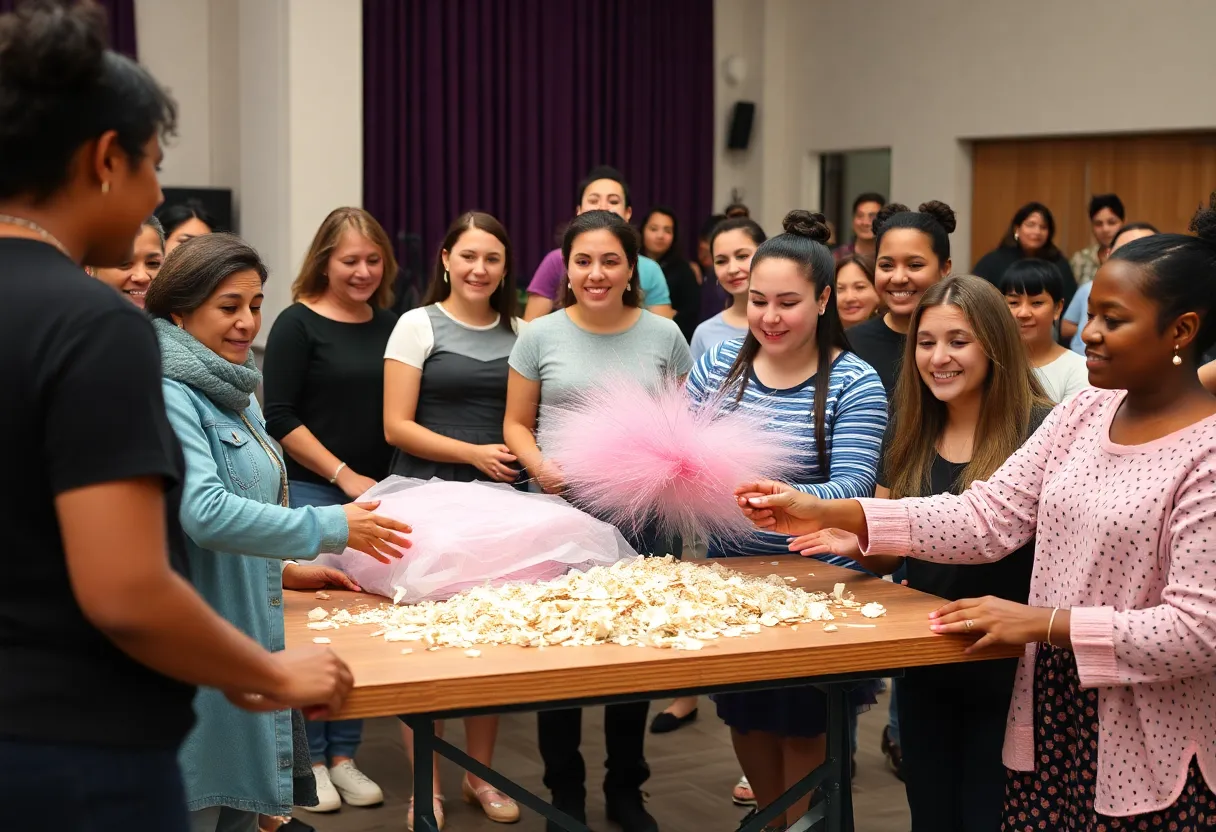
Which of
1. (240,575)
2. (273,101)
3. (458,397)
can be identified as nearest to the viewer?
(240,575)

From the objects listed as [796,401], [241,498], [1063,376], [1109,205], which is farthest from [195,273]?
[1109,205]

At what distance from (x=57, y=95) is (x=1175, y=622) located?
1629 mm

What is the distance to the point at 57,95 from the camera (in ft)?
4.14

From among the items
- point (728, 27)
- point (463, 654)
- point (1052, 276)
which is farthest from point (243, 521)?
point (728, 27)

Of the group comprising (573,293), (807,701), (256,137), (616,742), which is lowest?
(616,742)

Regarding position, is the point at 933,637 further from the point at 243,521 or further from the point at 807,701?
the point at 243,521

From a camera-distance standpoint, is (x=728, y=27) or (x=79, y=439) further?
(x=728, y=27)

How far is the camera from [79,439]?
122 centimetres

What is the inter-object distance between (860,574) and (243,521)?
1.27 meters

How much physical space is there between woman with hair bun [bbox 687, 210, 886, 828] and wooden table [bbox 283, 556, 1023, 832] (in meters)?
0.35

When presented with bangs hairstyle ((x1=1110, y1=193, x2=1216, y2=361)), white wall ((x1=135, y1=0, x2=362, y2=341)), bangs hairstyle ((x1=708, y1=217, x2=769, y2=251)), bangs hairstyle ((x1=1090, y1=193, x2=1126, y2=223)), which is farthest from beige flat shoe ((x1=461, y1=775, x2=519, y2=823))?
bangs hairstyle ((x1=1090, y1=193, x2=1126, y2=223))

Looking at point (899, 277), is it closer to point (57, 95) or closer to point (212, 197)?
point (57, 95)

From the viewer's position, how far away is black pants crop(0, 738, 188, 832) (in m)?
1.27

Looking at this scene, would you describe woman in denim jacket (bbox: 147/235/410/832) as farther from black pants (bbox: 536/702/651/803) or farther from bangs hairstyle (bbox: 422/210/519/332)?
bangs hairstyle (bbox: 422/210/519/332)
